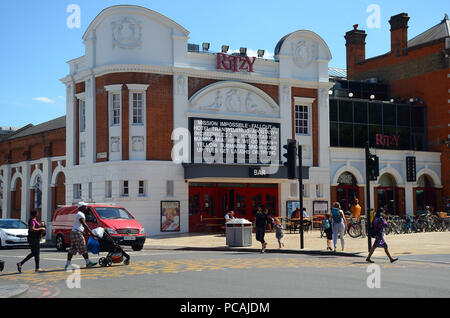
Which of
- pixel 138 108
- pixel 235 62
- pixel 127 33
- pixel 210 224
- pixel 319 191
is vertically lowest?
pixel 210 224

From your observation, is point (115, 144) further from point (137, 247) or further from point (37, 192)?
point (37, 192)

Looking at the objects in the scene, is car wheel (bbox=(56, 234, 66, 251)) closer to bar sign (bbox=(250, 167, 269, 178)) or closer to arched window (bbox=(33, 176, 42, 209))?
bar sign (bbox=(250, 167, 269, 178))

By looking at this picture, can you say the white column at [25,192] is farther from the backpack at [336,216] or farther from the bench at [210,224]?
the backpack at [336,216]

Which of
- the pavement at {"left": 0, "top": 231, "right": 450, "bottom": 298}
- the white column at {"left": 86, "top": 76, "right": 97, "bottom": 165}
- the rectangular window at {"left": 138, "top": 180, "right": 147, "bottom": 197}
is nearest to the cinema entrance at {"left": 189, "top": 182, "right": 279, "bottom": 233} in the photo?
the pavement at {"left": 0, "top": 231, "right": 450, "bottom": 298}

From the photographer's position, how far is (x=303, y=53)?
40.6 m

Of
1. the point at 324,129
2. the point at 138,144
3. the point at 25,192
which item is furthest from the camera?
the point at 25,192

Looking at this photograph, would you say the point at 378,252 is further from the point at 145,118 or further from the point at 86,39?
the point at 86,39

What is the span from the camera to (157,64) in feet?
118

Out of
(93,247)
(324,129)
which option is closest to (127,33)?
(324,129)

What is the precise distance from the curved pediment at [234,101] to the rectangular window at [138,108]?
2.83m

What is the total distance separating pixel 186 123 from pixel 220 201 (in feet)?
16.5

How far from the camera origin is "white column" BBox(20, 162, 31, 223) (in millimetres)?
46438

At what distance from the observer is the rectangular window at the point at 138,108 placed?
35594 millimetres
